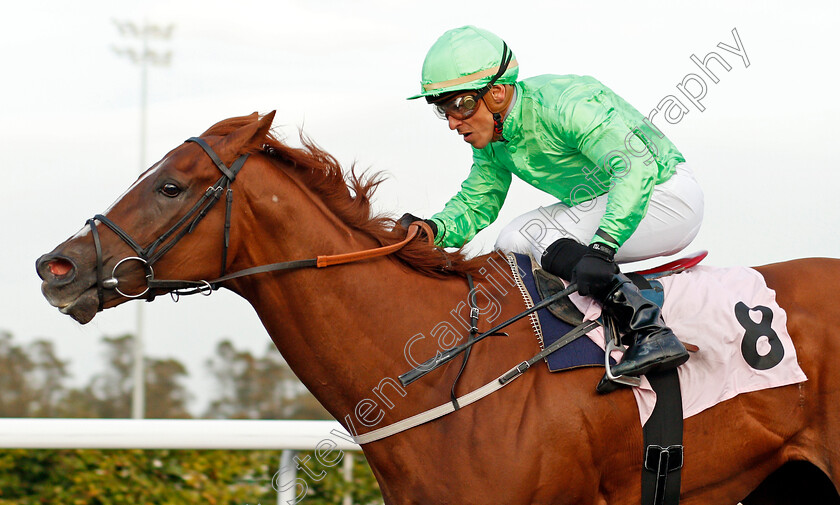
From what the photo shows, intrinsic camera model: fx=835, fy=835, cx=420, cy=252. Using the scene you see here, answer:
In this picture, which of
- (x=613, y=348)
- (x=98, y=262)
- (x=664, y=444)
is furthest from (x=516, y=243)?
(x=98, y=262)

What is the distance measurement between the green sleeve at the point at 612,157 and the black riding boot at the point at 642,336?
0.57ft

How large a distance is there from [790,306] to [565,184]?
2.88ft

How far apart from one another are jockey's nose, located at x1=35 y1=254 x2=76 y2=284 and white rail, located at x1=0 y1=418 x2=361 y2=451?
1.59 meters

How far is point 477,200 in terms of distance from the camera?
3.37 metres

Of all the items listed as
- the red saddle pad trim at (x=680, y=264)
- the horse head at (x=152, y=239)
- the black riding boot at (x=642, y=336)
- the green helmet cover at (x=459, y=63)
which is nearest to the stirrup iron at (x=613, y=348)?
the black riding boot at (x=642, y=336)

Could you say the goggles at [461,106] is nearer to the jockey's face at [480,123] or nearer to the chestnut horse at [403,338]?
the jockey's face at [480,123]

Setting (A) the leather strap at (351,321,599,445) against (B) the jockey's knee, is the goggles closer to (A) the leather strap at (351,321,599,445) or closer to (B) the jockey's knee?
(B) the jockey's knee

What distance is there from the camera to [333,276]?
2.64 metres

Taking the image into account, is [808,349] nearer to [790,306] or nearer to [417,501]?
[790,306]

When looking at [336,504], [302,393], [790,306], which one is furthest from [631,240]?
[302,393]

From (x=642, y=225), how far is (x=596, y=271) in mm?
481

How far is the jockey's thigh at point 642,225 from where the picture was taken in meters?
2.96

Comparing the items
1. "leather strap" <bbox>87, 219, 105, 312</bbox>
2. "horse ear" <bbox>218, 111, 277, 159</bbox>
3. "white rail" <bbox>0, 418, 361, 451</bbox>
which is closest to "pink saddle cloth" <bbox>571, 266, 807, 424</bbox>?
"horse ear" <bbox>218, 111, 277, 159</bbox>

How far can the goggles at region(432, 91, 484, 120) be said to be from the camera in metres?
2.85
